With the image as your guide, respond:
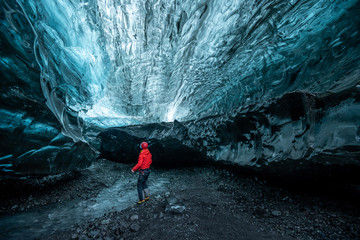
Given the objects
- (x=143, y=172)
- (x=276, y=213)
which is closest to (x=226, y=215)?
(x=276, y=213)

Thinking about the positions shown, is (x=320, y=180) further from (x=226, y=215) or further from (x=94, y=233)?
(x=94, y=233)

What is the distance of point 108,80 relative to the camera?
339 inches

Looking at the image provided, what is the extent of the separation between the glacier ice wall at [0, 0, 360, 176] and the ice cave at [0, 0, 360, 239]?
27mm

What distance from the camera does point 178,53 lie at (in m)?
7.05

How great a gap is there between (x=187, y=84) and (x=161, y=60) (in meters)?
2.36

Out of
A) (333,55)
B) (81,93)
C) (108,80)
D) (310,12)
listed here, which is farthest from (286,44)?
(108,80)

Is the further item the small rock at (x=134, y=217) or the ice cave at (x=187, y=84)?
the small rock at (x=134, y=217)

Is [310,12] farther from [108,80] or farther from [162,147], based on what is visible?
[108,80]

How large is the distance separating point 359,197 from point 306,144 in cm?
69

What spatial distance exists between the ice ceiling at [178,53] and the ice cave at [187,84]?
0.03 meters

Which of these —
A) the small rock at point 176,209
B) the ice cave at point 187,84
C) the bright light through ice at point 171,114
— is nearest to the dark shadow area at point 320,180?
the ice cave at point 187,84

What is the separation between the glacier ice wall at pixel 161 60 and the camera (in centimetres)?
251

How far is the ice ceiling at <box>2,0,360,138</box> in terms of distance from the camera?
2535 mm

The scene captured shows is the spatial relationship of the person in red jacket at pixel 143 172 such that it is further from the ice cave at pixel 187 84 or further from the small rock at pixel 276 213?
the small rock at pixel 276 213
